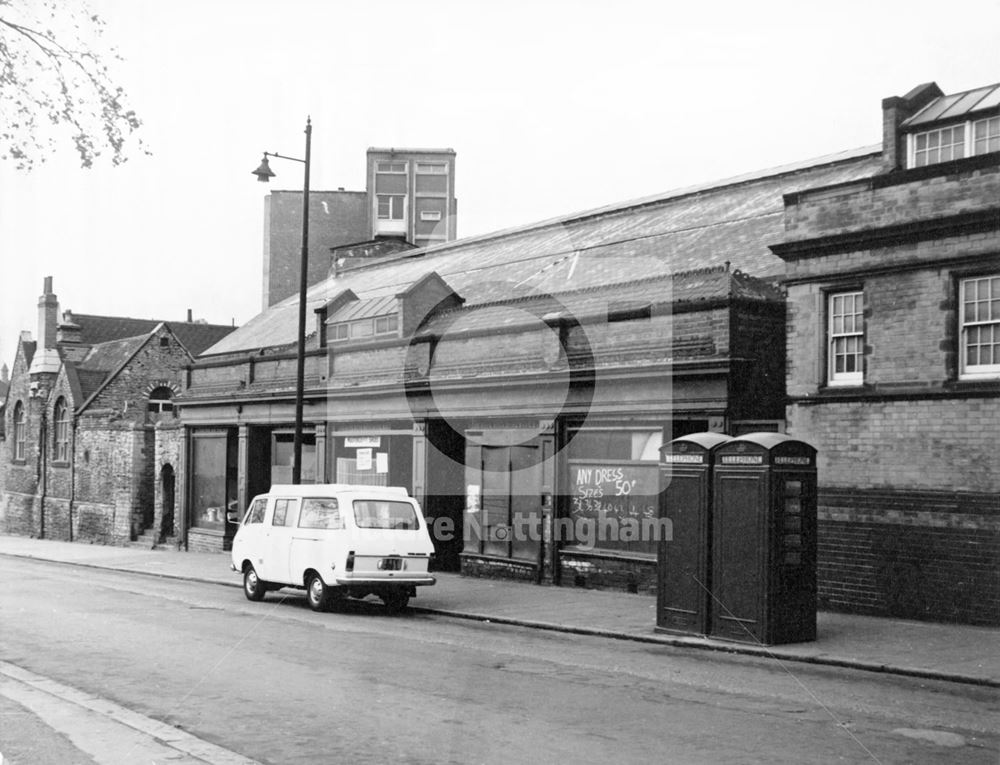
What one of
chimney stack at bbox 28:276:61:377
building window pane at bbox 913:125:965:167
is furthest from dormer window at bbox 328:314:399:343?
chimney stack at bbox 28:276:61:377

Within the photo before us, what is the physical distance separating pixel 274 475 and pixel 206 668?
18225 mm

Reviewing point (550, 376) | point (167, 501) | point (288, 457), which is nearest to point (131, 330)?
point (167, 501)

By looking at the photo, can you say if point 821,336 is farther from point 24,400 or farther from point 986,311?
point 24,400

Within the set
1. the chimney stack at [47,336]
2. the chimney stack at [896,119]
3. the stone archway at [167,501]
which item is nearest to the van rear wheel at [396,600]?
the chimney stack at [896,119]

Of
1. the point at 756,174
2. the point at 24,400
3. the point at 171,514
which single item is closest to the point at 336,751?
the point at 756,174

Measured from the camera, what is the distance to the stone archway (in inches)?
1369

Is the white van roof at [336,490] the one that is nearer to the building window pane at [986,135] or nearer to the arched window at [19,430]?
the building window pane at [986,135]

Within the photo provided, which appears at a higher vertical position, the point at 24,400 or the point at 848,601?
the point at 24,400

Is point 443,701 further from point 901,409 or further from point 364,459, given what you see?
point 364,459

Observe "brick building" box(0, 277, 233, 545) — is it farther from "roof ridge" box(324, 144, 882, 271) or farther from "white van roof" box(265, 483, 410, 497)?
"white van roof" box(265, 483, 410, 497)

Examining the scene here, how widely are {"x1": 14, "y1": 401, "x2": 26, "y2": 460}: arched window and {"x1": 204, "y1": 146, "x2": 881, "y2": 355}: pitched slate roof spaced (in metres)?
21.3

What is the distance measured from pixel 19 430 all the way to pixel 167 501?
1732 centimetres

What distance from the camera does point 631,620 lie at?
15.7m

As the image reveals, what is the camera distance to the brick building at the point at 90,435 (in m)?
37.0
